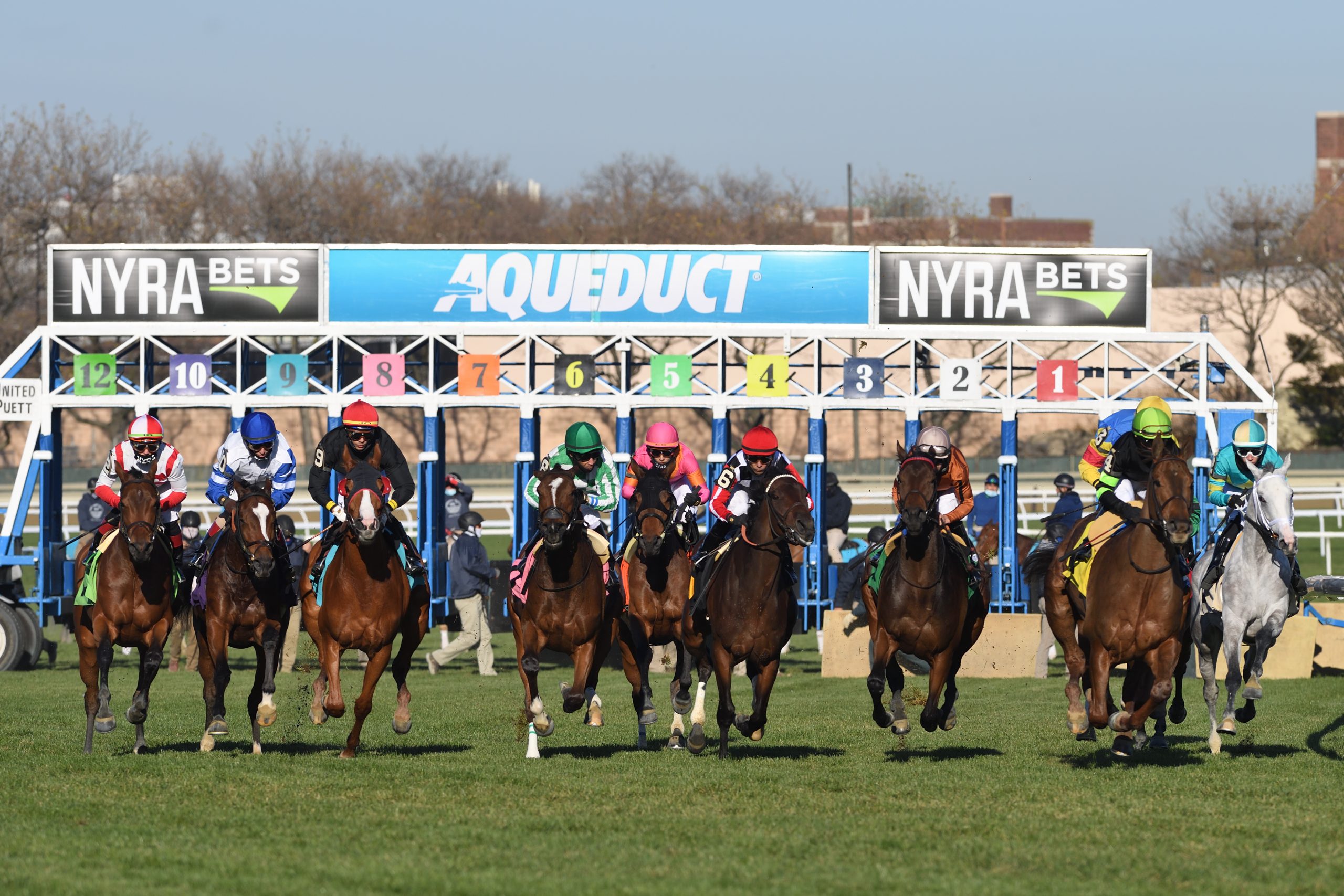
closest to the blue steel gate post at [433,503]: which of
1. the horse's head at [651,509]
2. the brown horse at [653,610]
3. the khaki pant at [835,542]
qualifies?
the khaki pant at [835,542]

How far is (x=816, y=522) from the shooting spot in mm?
19719

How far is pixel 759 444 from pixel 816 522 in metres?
8.33

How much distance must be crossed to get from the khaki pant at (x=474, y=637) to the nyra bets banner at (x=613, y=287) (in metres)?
3.29

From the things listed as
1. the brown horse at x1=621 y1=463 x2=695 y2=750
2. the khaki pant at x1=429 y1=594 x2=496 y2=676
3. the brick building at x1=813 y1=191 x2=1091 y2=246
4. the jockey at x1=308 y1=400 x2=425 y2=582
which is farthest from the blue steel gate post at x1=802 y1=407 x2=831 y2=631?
the brick building at x1=813 y1=191 x2=1091 y2=246

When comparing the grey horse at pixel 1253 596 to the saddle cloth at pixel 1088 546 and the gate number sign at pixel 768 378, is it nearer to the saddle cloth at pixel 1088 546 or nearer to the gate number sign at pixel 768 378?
the saddle cloth at pixel 1088 546

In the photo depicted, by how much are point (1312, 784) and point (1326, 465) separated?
1580 inches

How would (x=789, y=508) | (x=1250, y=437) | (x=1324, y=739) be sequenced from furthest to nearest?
(x=1324, y=739), (x=1250, y=437), (x=789, y=508)

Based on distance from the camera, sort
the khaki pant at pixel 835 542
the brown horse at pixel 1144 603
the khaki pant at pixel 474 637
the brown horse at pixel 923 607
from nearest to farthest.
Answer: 1. the brown horse at pixel 1144 603
2. the brown horse at pixel 923 607
3. the khaki pant at pixel 474 637
4. the khaki pant at pixel 835 542

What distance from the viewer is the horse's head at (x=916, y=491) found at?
409 inches

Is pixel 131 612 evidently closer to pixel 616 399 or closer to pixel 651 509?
pixel 651 509

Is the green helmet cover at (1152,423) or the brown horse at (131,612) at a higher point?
the green helmet cover at (1152,423)

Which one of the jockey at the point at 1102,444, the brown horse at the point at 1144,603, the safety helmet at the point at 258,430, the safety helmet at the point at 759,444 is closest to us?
the brown horse at the point at 1144,603

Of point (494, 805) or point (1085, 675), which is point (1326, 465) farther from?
point (494, 805)

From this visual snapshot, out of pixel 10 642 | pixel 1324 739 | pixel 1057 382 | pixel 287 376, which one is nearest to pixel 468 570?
pixel 287 376
